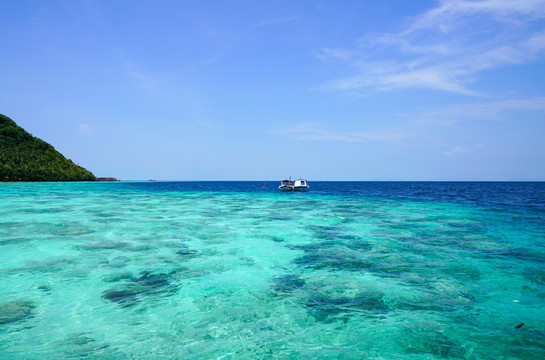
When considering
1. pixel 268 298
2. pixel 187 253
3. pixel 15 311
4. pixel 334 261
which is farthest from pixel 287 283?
pixel 15 311

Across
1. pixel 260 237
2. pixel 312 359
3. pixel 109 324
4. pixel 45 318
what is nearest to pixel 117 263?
pixel 45 318

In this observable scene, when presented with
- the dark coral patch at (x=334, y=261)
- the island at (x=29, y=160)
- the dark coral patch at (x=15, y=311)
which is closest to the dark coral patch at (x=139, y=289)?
the dark coral patch at (x=15, y=311)

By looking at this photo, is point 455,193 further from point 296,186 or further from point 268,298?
point 268,298

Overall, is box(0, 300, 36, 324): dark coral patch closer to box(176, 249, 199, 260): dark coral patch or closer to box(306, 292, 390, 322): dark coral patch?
box(176, 249, 199, 260): dark coral patch

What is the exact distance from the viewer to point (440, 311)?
6520 mm

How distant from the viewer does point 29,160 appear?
363 feet

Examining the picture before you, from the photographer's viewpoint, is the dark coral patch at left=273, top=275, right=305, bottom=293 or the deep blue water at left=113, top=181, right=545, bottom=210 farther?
the deep blue water at left=113, top=181, right=545, bottom=210

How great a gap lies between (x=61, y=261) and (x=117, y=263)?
2.17 metres

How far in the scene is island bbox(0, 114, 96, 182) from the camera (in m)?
99.9

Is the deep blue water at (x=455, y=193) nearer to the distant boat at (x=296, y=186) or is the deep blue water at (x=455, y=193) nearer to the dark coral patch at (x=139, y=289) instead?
the distant boat at (x=296, y=186)

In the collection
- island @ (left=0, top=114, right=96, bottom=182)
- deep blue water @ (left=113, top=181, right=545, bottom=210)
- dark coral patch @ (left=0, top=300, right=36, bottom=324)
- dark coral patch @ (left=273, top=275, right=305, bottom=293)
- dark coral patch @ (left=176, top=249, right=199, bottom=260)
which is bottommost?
dark coral patch @ (left=273, top=275, right=305, bottom=293)

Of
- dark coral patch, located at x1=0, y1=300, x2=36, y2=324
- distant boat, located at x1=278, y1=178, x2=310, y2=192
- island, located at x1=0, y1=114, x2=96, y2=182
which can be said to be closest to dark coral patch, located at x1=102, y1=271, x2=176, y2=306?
dark coral patch, located at x1=0, y1=300, x2=36, y2=324

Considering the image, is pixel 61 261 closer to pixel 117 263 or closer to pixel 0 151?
pixel 117 263

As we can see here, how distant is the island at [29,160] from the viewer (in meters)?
99.9
